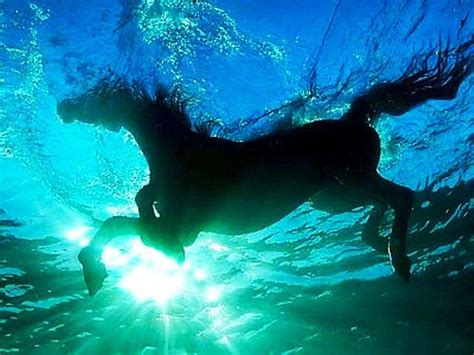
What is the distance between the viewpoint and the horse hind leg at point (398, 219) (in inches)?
219

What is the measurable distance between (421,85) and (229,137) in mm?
3104

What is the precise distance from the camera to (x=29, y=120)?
8.16 meters

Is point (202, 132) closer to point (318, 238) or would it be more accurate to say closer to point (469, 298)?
point (318, 238)

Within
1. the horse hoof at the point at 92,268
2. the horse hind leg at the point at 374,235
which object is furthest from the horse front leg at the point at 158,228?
the horse hind leg at the point at 374,235

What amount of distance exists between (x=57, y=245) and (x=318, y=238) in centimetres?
739

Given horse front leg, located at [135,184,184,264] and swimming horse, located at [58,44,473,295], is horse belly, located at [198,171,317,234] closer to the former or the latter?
swimming horse, located at [58,44,473,295]

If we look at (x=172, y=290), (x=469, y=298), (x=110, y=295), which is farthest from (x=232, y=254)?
(x=469, y=298)

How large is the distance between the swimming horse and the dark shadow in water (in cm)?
644

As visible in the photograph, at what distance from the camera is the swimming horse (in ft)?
19.0

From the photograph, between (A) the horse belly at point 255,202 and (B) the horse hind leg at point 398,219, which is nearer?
(B) the horse hind leg at point 398,219

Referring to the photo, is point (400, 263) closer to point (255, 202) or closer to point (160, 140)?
point (255, 202)

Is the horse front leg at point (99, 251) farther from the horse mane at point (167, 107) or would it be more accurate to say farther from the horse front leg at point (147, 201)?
the horse mane at point (167, 107)

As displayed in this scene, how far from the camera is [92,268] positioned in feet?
18.0

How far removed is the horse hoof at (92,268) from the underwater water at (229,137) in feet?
9.20
